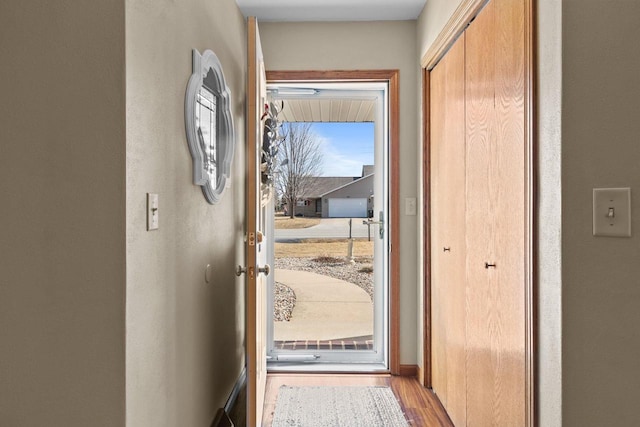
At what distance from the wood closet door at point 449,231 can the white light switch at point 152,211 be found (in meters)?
1.43

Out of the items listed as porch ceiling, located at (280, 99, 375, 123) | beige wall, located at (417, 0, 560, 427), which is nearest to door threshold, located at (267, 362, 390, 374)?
porch ceiling, located at (280, 99, 375, 123)

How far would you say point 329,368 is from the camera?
3.29 m

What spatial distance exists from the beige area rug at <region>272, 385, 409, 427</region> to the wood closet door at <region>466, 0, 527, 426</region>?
1.98ft

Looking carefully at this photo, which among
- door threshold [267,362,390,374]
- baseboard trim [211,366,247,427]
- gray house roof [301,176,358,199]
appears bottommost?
door threshold [267,362,390,374]

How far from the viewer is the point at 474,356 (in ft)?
6.75

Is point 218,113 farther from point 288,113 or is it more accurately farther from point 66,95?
point 288,113

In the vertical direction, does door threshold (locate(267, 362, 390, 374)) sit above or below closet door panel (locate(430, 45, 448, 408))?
below

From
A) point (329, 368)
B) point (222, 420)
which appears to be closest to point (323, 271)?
point (329, 368)

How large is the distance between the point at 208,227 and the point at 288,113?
161cm

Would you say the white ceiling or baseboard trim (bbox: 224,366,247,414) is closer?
baseboard trim (bbox: 224,366,247,414)

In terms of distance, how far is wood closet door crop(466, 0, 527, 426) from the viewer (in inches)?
61.9

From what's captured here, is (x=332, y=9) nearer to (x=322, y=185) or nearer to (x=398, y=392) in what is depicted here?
(x=322, y=185)

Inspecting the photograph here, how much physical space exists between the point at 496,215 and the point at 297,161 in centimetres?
200
